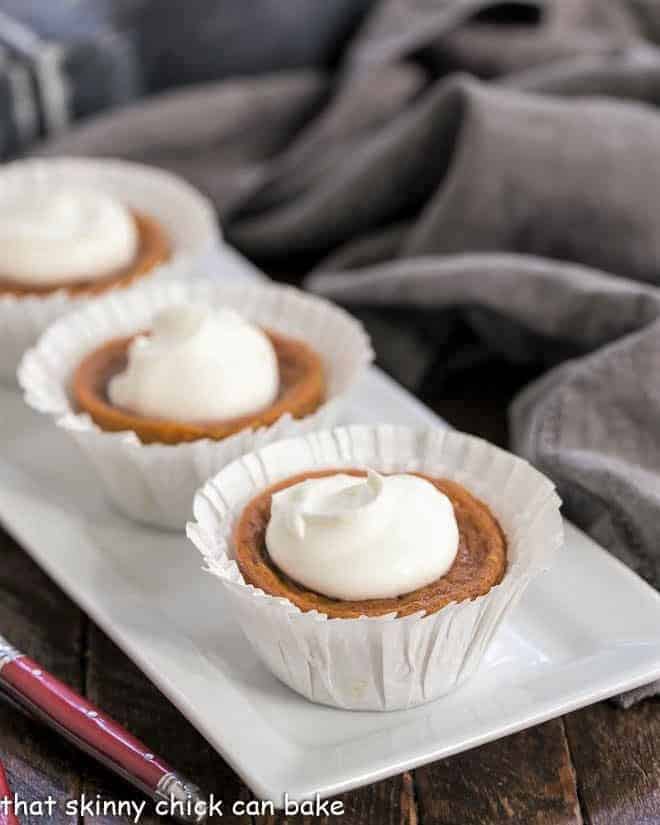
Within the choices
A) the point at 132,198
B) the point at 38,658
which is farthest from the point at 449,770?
the point at 132,198

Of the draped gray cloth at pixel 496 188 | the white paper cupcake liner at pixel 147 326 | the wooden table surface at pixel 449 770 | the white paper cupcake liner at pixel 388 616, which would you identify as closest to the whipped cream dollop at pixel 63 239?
the white paper cupcake liner at pixel 147 326

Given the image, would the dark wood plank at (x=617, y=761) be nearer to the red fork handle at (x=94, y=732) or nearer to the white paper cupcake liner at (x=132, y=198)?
the red fork handle at (x=94, y=732)

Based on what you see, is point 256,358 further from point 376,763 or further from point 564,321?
point 376,763

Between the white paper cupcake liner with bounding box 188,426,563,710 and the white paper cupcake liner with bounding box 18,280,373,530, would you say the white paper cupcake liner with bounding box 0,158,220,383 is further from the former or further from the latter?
the white paper cupcake liner with bounding box 188,426,563,710

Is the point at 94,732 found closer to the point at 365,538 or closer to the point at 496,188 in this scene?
the point at 365,538

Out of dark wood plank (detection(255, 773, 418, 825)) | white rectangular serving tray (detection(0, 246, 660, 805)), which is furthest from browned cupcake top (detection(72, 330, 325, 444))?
dark wood plank (detection(255, 773, 418, 825))
